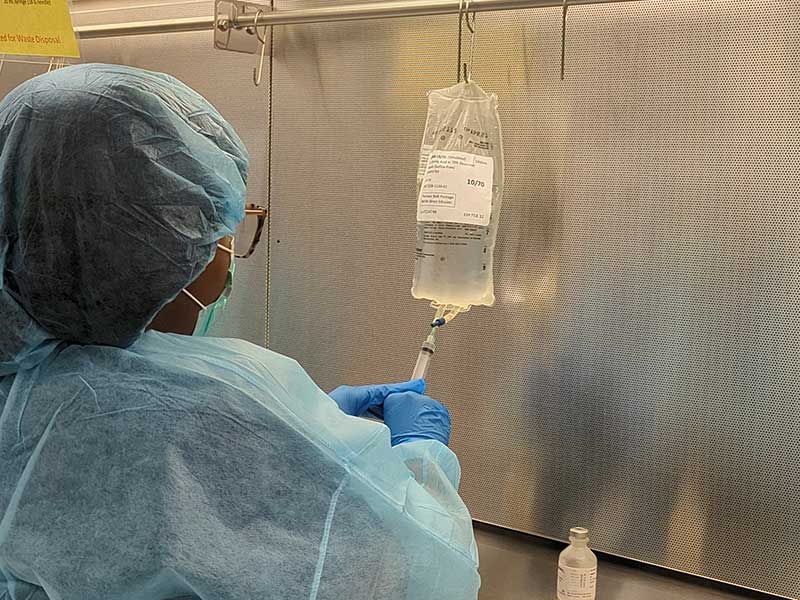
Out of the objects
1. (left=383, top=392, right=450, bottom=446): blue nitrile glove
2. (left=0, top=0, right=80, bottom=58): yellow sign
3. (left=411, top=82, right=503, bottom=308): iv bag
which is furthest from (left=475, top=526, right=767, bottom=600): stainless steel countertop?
(left=0, top=0, right=80, bottom=58): yellow sign

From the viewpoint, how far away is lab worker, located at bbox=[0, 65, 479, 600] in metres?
0.70

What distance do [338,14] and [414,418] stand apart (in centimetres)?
75

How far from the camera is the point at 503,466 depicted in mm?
1511

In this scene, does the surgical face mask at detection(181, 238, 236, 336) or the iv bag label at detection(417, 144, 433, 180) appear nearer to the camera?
the surgical face mask at detection(181, 238, 236, 336)

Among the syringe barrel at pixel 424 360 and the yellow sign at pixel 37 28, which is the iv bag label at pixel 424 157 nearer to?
the syringe barrel at pixel 424 360

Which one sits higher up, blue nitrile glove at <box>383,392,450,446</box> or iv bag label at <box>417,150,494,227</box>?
iv bag label at <box>417,150,494,227</box>

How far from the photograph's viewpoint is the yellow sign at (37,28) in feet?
2.77

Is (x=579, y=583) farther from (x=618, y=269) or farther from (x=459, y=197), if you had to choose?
(x=459, y=197)

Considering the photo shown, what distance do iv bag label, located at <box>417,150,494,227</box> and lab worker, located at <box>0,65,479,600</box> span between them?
1.76 feet

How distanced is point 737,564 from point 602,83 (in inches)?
29.7

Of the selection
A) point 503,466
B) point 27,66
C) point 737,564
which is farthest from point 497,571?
point 27,66

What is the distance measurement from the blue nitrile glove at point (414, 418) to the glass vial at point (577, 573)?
293 millimetres

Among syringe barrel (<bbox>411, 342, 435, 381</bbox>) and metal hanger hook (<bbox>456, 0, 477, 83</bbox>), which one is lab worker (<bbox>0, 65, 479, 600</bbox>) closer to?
syringe barrel (<bbox>411, 342, 435, 381</bbox>)

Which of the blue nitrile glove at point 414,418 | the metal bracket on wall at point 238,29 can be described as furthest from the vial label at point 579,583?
the metal bracket on wall at point 238,29
